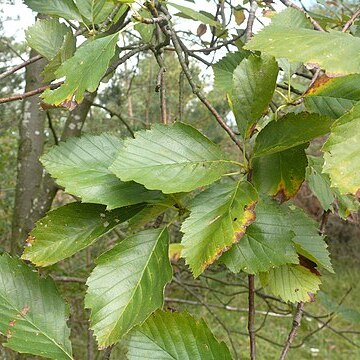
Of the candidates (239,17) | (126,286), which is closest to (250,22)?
(126,286)

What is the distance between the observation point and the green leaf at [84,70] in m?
0.53

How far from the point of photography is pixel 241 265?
481 millimetres

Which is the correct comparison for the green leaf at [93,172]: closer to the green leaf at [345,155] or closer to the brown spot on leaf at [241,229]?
the brown spot on leaf at [241,229]

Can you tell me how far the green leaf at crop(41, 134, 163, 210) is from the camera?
0.50m

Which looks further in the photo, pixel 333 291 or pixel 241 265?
pixel 333 291

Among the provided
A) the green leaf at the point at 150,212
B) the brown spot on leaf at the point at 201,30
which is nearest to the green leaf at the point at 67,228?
the green leaf at the point at 150,212

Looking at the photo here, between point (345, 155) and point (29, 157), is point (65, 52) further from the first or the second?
point (29, 157)

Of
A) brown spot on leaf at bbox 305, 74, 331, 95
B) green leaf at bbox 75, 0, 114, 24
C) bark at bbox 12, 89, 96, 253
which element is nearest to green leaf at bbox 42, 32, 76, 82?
green leaf at bbox 75, 0, 114, 24

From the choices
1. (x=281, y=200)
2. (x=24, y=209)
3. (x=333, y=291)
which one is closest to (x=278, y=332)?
(x=333, y=291)

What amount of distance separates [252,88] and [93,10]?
0.29 metres

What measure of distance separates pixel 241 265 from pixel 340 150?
6.7 inches

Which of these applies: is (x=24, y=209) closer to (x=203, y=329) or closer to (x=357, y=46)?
(x=203, y=329)

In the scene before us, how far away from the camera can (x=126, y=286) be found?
47 centimetres

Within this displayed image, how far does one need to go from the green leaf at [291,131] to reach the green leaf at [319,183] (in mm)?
278
